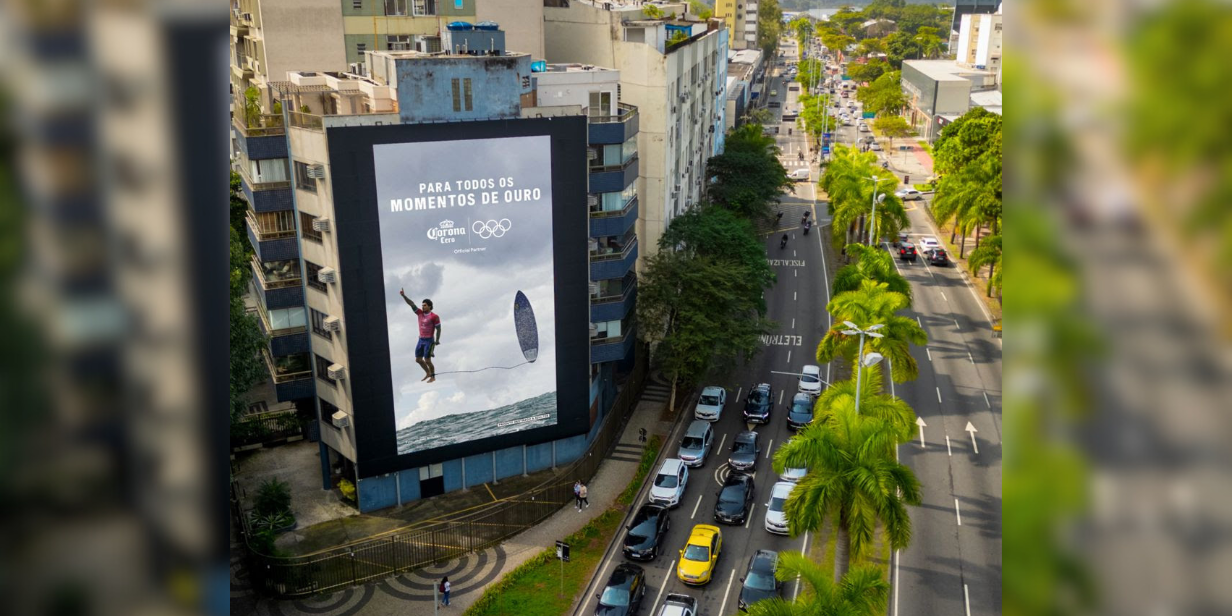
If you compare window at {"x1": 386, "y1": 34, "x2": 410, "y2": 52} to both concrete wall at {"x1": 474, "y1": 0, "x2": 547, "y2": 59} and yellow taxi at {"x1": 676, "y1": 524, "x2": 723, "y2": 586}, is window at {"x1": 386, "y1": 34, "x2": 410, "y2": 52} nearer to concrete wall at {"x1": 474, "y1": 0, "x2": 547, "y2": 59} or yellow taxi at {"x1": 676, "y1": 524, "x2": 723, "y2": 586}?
concrete wall at {"x1": 474, "y1": 0, "x2": 547, "y2": 59}

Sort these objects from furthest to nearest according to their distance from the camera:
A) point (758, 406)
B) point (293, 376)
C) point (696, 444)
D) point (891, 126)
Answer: point (891, 126)
point (758, 406)
point (696, 444)
point (293, 376)

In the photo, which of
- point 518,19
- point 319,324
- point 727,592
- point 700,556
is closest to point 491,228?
point 319,324

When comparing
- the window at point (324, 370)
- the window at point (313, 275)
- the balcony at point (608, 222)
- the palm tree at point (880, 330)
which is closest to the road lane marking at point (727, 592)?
the palm tree at point (880, 330)

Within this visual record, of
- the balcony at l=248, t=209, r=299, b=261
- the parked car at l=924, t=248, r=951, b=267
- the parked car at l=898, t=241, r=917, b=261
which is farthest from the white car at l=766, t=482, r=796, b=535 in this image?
the parked car at l=898, t=241, r=917, b=261

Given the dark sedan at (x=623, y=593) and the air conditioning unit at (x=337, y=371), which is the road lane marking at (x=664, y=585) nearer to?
the dark sedan at (x=623, y=593)

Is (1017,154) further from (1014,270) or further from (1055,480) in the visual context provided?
(1055,480)

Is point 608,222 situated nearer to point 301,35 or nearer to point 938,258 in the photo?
point 301,35
